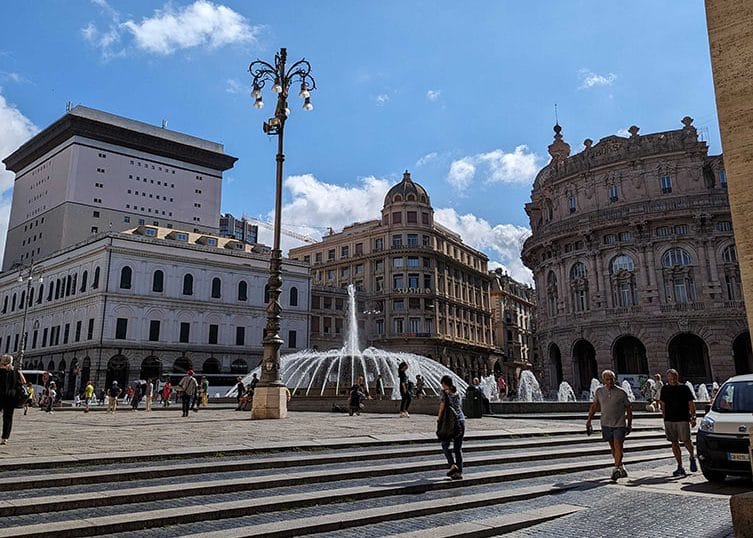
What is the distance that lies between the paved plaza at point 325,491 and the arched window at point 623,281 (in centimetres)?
3720

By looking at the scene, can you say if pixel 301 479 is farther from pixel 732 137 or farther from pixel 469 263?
pixel 469 263

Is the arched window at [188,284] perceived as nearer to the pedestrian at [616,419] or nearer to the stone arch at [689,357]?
the stone arch at [689,357]

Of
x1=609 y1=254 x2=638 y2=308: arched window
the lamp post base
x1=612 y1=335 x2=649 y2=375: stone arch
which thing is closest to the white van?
the lamp post base

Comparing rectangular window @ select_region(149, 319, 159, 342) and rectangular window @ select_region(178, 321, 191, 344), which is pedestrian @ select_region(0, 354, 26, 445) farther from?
rectangular window @ select_region(178, 321, 191, 344)

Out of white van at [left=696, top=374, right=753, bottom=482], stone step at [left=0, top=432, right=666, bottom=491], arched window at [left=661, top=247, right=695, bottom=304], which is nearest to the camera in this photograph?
stone step at [left=0, top=432, right=666, bottom=491]

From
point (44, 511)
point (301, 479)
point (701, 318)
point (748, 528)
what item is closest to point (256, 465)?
point (301, 479)

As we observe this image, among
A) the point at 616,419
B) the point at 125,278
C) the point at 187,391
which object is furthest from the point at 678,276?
the point at 125,278

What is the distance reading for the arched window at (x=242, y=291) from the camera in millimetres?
54062

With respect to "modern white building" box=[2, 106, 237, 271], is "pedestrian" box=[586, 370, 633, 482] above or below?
below

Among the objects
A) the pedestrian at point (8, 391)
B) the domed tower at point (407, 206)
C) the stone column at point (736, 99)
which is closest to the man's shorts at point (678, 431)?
the stone column at point (736, 99)

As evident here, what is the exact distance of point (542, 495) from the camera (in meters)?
7.75

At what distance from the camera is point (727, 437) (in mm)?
8109

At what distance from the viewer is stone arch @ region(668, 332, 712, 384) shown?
42.7m

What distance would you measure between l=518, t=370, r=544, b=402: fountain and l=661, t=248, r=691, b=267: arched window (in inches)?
573
